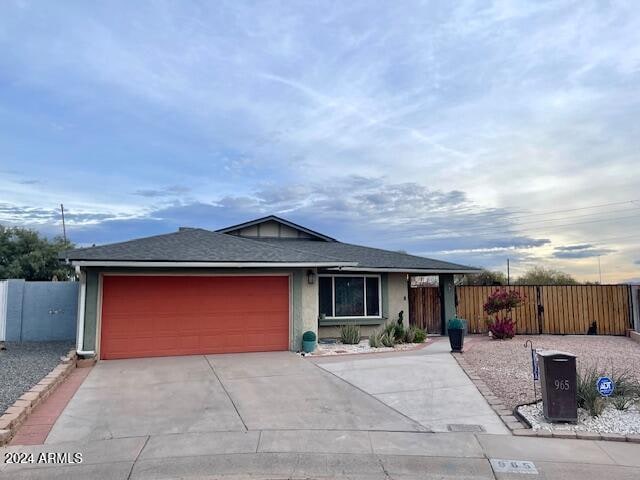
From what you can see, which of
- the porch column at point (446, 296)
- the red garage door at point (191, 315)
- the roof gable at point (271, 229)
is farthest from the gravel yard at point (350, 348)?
the roof gable at point (271, 229)

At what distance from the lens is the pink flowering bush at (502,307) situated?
1611 centimetres

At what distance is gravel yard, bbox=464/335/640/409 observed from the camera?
8795mm

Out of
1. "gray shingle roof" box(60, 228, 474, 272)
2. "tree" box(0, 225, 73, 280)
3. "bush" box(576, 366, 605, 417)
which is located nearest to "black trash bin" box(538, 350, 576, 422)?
"bush" box(576, 366, 605, 417)

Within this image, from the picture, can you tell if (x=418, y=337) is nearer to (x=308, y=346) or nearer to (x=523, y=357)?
(x=523, y=357)

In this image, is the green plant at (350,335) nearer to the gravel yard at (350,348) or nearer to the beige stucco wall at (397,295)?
the gravel yard at (350,348)

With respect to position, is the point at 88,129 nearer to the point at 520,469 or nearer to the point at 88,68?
the point at 88,68

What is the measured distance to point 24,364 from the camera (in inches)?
406

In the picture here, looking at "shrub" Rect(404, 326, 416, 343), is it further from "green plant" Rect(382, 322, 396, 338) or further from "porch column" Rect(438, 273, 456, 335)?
"porch column" Rect(438, 273, 456, 335)

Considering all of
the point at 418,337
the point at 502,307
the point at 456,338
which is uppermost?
the point at 502,307

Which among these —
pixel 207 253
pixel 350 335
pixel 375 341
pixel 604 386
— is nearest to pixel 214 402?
pixel 207 253

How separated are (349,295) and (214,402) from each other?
8.87m

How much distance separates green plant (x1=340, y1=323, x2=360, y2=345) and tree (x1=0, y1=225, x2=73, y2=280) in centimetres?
1942

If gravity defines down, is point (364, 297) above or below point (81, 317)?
above

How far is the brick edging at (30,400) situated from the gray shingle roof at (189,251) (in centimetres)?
266
